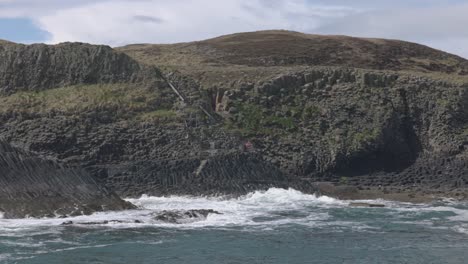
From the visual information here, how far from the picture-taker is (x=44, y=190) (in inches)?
1531

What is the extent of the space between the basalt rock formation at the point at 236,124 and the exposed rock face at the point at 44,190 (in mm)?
5900

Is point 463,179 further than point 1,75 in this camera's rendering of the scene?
No

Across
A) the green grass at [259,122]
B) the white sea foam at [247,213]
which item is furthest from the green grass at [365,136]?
the white sea foam at [247,213]

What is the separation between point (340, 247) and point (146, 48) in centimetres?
5149

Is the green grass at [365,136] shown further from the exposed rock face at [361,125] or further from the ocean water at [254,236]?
the ocean water at [254,236]

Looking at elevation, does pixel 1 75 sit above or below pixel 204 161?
above

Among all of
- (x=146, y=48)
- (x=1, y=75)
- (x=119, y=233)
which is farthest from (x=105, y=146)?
(x=146, y=48)

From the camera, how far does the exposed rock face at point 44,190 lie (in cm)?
3759

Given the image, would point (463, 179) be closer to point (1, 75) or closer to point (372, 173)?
point (372, 173)

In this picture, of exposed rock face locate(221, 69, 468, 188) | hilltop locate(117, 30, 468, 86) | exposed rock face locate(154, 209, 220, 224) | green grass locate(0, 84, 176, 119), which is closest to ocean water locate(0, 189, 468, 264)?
exposed rock face locate(154, 209, 220, 224)

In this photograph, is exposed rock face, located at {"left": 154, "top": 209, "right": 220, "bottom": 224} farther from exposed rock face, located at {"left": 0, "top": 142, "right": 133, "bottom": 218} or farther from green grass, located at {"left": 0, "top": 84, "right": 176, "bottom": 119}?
green grass, located at {"left": 0, "top": 84, "right": 176, "bottom": 119}

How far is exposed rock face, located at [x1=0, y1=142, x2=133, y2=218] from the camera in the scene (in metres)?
37.6

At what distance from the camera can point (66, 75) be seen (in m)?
55.6

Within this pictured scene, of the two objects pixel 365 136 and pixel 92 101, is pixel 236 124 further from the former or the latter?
pixel 92 101
